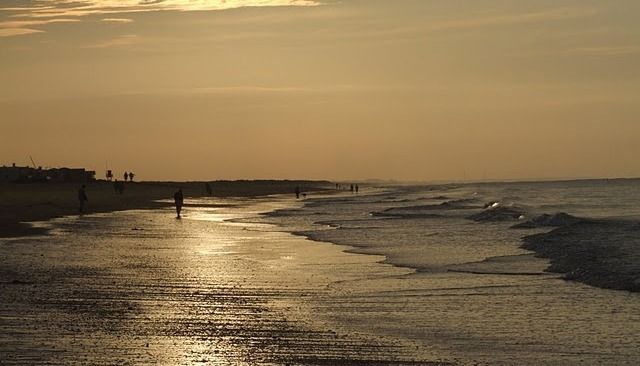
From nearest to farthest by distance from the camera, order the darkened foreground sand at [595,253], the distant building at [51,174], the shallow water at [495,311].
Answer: the shallow water at [495,311]
the darkened foreground sand at [595,253]
the distant building at [51,174]

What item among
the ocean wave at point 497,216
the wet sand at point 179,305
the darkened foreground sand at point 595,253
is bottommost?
the ocean wave at point 497,216

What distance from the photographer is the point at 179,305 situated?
1731 centimetres

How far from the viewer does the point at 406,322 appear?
51.8 ft

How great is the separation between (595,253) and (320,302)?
12286mm

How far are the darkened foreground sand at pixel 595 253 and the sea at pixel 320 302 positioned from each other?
0.32 ft

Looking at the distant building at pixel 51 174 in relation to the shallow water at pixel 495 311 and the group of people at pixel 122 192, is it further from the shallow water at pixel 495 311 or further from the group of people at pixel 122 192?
the shallow water at pixel 495 311

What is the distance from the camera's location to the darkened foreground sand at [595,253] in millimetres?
21500

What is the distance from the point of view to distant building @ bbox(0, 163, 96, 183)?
134 meters

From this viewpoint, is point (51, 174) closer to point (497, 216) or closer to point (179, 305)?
point (497, 216)

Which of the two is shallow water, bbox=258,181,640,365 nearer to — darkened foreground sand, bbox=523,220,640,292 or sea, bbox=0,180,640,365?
sea, bbox=0,180,640,365

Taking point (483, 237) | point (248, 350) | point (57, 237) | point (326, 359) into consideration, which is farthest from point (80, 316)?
point (483, 237)

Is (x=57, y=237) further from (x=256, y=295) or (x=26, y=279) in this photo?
(x=256, y=295)

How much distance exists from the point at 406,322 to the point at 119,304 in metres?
5.21

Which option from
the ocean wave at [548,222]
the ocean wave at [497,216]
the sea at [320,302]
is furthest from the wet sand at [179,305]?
the ocean wave at [497,216]
